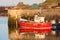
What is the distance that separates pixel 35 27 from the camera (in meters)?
1.48

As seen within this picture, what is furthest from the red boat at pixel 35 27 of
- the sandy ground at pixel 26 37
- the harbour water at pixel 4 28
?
the harbour water at pixel 4 28

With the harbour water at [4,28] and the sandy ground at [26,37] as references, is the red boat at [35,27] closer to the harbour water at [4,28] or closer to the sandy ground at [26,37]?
the sandy ground at [26,37]

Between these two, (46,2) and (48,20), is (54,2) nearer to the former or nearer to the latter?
(46,2)

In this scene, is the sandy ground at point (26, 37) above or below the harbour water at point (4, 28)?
below

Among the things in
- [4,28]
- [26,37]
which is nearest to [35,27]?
[26,37]

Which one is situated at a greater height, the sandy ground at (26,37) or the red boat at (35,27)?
the red boat at (35,27)

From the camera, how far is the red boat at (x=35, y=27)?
146cm

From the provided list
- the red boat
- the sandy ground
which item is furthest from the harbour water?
the red boat

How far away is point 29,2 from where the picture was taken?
1.45 m

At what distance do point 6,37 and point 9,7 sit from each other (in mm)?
346

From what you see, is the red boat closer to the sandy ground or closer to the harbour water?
the sandy ground

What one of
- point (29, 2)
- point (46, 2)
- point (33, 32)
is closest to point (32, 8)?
point (29, 2)

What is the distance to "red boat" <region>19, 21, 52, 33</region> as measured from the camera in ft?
4.81

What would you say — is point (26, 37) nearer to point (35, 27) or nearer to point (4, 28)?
point (35, 27)
